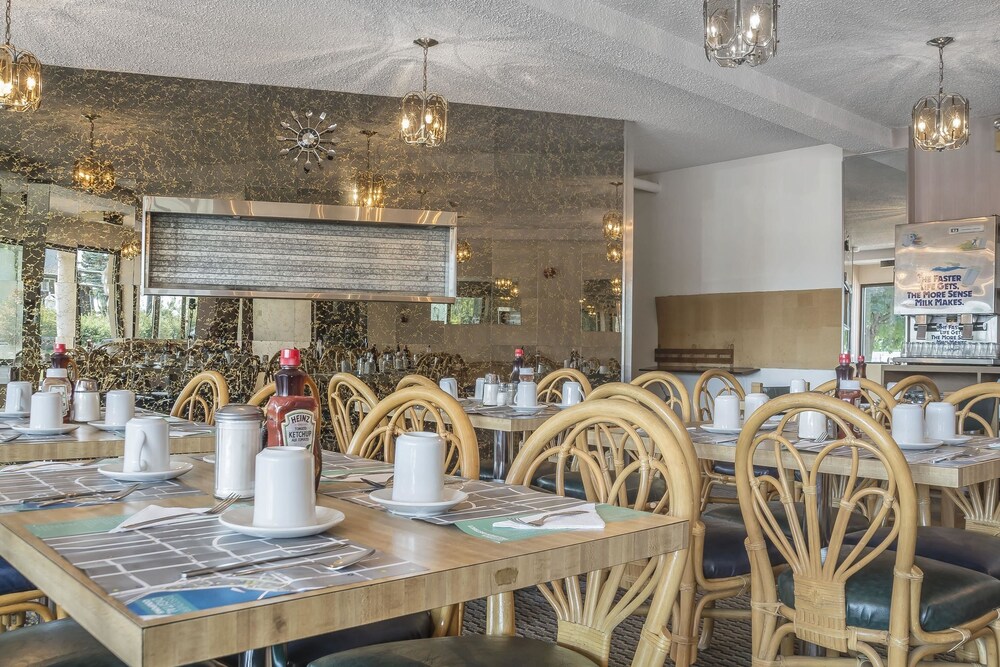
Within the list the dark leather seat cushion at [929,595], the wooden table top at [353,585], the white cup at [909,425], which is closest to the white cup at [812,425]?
the white cup at [909,425]

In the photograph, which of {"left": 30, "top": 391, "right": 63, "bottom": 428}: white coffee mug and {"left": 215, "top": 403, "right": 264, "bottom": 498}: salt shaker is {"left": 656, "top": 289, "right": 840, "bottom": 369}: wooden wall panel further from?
{"left": 215, "top": 403, "right": 264, "bottom": 498}: salt shaker

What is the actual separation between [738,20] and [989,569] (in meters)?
2.03

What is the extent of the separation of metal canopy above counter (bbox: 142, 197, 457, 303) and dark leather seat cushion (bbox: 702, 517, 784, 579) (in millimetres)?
4016

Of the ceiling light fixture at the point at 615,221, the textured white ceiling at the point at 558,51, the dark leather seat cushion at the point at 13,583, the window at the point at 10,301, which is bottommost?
the dark leather seat cushion at the point at 13,583

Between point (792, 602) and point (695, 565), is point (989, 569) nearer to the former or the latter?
point (792, 602)

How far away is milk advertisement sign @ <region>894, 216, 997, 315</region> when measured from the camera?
6.43 m

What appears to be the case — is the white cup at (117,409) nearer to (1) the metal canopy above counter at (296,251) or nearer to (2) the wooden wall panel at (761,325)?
(1) the metal canopy above counter at (296,251)

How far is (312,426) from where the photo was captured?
1.46m

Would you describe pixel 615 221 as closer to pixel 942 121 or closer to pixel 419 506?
pixel 942 121

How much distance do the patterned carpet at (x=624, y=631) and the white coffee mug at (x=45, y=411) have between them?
1.57 meters

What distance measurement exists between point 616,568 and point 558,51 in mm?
4398

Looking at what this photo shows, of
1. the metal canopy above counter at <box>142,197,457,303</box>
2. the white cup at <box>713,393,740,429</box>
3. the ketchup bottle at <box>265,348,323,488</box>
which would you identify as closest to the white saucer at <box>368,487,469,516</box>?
the ketchup bottle at <box>265,348,323,488</box>

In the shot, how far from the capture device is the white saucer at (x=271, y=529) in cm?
116

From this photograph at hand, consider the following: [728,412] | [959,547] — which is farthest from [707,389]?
[959,547]
